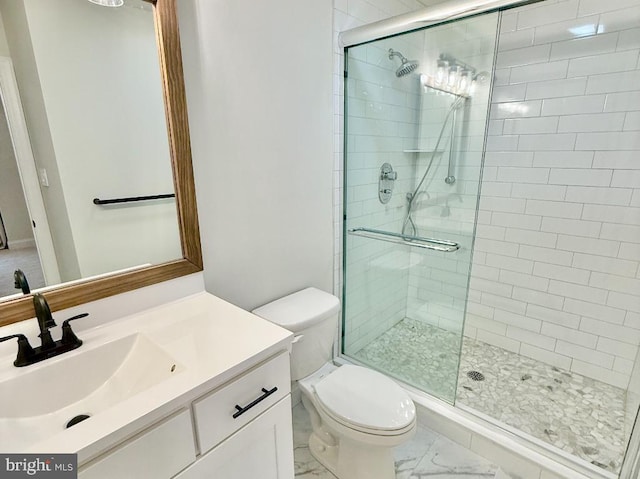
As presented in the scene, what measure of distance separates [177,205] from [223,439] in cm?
78

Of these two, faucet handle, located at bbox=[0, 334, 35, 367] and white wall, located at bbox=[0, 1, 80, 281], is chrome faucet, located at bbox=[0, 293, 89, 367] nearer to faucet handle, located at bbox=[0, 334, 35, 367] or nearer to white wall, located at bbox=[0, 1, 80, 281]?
faucet handle, located at bbox=[0, 334, 35, 367]

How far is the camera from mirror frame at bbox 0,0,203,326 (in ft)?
3.16

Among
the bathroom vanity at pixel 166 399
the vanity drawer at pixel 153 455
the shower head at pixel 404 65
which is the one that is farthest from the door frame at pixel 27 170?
the shower head at pixel 404 65

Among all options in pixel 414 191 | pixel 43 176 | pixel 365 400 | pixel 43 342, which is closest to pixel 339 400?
pixel 365 400

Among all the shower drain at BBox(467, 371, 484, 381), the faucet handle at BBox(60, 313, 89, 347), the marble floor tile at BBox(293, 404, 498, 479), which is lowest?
the marble floor tile at BBox(293, 404, 498, 479)

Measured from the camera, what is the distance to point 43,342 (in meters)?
0.87

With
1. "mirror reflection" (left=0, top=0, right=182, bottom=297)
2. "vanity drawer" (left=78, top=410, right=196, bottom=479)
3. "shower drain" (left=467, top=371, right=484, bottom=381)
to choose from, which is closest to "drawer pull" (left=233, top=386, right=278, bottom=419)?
"vanity drawer" (left=78, top=410, right=196, bottom=479)

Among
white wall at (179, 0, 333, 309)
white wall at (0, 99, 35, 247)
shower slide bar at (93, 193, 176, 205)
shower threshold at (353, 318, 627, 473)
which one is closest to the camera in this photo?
white wall at (0, 99, 35, 247)

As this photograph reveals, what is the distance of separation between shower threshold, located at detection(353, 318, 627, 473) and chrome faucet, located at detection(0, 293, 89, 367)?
66.4 inches

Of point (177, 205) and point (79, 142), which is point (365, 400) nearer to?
point (177, 205)

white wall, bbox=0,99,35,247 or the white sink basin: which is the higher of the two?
white wall, bbox=0,99,35,247

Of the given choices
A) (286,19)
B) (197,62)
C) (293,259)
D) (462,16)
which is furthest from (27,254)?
(462,16)

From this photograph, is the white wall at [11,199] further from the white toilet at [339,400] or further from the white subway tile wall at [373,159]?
the white subway tile wall at [373,159]
